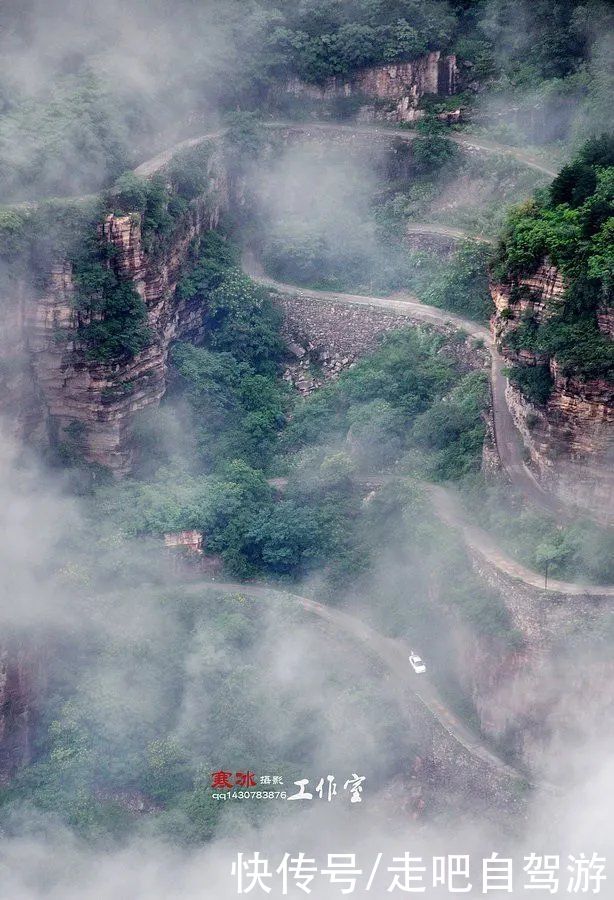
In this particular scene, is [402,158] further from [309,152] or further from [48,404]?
[48,404]

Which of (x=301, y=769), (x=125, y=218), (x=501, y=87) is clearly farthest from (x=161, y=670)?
(x=501, y=87)

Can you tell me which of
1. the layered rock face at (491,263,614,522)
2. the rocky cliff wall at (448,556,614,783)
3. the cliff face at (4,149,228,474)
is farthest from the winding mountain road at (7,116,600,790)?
the cliff face at (4,149,228,474)

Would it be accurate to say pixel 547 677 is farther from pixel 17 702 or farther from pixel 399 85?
pixel 399 85

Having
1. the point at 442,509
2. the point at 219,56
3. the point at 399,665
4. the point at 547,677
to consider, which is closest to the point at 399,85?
the point at 219,56

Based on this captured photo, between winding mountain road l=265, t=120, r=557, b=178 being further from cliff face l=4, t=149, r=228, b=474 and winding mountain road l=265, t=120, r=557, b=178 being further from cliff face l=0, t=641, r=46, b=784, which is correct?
cliff face l=0, t=641, r=46, b=784

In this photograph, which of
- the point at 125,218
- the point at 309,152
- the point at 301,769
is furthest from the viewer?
the point at 309,152

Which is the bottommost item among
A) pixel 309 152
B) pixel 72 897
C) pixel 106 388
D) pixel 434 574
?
pixel 72 897

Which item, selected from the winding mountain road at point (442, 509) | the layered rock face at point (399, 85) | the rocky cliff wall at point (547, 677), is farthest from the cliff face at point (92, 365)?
the rocky cliff wall at point (547, 677)

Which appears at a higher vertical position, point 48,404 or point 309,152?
point 309,152
